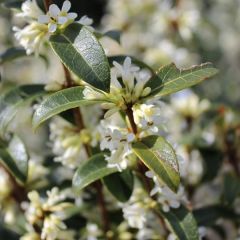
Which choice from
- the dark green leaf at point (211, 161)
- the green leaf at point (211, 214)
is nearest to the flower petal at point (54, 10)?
the green leaf at point (211, 214)

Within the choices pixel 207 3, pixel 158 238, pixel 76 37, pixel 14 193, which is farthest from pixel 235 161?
pixel 207 3

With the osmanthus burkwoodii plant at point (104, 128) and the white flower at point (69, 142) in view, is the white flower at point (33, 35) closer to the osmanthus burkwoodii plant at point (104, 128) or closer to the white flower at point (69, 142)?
the osmanthus burkwoodii plant at point (104, 128)

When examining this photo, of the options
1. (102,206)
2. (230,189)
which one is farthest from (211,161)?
(102,206)

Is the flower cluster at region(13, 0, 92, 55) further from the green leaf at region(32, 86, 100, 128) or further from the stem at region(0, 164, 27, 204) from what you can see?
the stem at region(0, 164, 27, 204)

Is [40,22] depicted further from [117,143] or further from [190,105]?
[190,105]

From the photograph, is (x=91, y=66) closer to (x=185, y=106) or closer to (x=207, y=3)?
(x=185, y=106)
